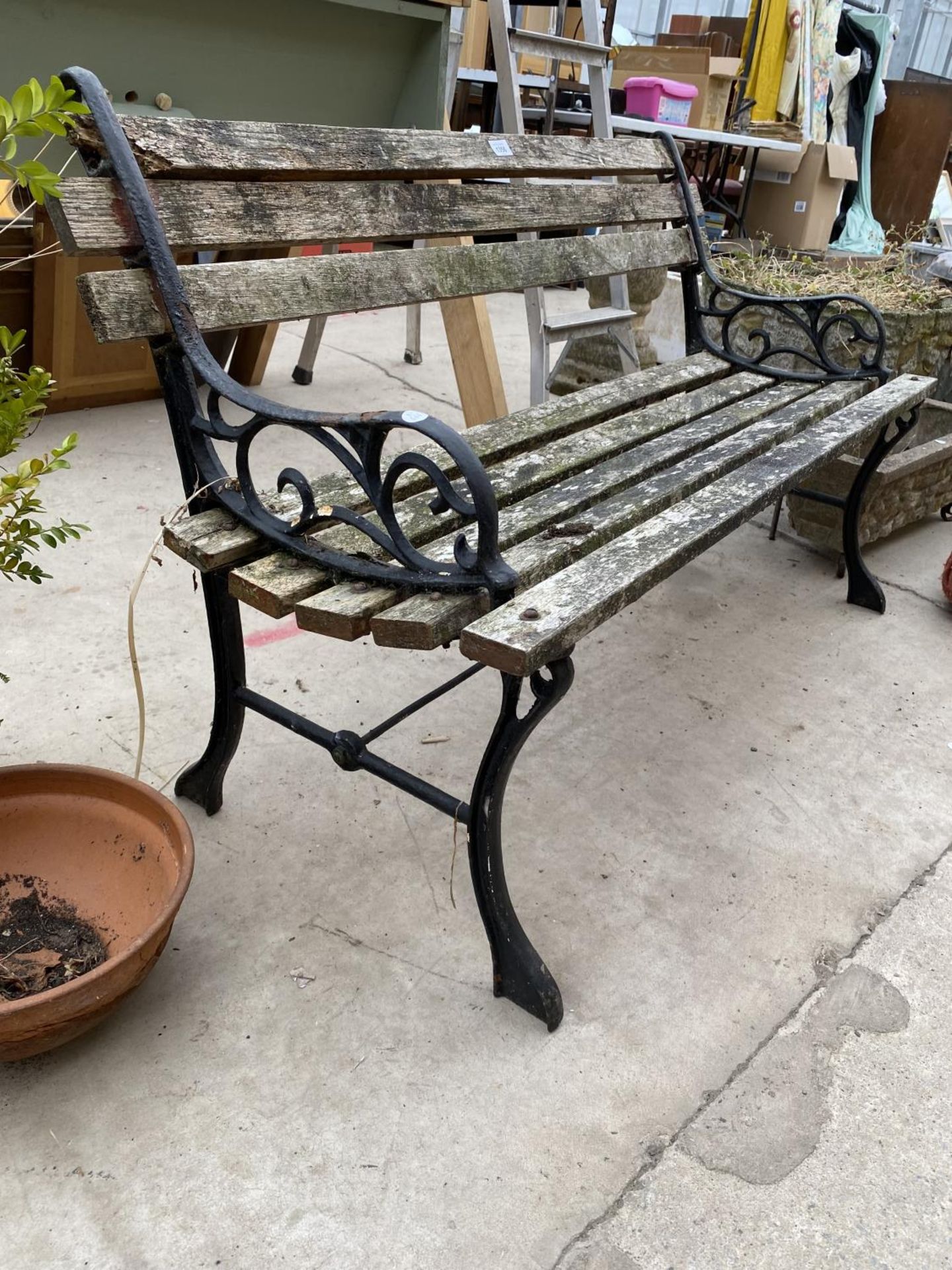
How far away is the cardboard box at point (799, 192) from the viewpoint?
7750 mm

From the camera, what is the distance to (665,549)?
5.33ft

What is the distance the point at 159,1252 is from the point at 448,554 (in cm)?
99

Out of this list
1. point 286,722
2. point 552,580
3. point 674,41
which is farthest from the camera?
point 674,41

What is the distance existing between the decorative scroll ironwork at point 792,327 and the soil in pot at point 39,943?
2.22m

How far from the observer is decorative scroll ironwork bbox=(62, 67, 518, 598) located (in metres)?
1.35

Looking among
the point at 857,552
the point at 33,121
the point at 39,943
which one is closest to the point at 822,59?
the point at 857,552

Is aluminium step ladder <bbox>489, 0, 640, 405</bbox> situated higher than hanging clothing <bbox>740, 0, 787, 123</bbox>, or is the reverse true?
hanging clothing <bbox>740, 0, 787, 123</bbox>

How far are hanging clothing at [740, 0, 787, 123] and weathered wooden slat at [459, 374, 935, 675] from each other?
22.5 ft

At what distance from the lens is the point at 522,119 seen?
343 cm

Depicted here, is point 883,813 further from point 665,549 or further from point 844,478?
point 844,478

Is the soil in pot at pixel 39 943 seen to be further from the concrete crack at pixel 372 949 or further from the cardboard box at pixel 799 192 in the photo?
the cardboard box at pixel 799 192

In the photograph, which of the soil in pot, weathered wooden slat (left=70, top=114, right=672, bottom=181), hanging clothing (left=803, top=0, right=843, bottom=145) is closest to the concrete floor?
the soil in pot

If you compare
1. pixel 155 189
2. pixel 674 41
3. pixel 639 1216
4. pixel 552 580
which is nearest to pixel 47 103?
pixel 155 189

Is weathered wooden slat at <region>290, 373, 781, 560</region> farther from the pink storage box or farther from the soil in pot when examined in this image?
the pink storage box
